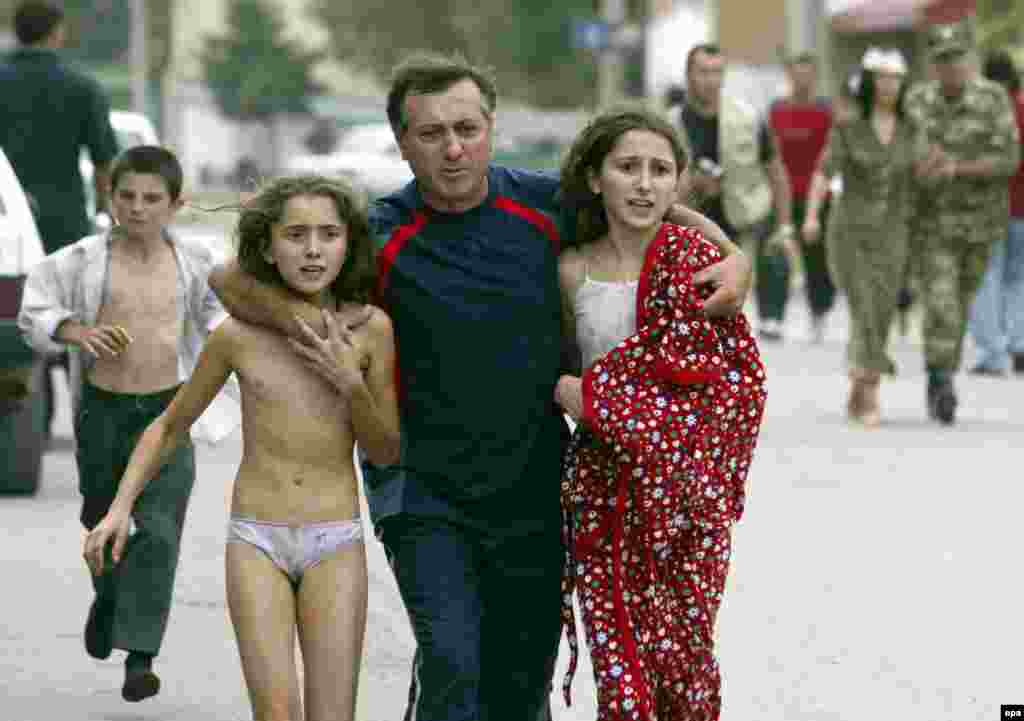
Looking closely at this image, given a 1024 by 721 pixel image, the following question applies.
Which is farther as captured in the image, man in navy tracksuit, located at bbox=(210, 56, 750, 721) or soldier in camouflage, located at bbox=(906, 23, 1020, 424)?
soldier in camouflage, located at bbox=(906, 23, 1020, 424)

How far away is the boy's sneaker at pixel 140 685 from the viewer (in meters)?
7.57

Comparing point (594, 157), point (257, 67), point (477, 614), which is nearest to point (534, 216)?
point (594, 157)

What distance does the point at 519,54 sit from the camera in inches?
2881

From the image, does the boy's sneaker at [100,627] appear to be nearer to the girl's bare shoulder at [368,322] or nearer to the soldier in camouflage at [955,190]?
the girl's bare shoulder at [368,322]

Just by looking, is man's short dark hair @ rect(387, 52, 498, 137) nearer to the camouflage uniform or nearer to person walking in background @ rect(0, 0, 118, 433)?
person walking in background @ rect(0, 0, 118, 433)

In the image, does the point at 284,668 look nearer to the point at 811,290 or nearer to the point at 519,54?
the point at 811,290

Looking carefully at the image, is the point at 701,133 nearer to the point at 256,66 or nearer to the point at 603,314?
the point at 603,314

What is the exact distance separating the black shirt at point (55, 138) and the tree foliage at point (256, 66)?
93765mm

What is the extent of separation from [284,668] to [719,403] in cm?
96

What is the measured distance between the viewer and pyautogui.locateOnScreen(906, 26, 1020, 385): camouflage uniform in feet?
50.7

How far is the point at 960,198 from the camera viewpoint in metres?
16.2

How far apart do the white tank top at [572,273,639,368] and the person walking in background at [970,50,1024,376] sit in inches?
500

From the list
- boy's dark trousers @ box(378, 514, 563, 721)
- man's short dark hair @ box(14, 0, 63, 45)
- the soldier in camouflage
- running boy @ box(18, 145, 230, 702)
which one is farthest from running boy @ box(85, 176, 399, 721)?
the soldier in camouflage

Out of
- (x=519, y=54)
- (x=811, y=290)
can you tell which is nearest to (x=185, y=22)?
(x=519, y=54)
